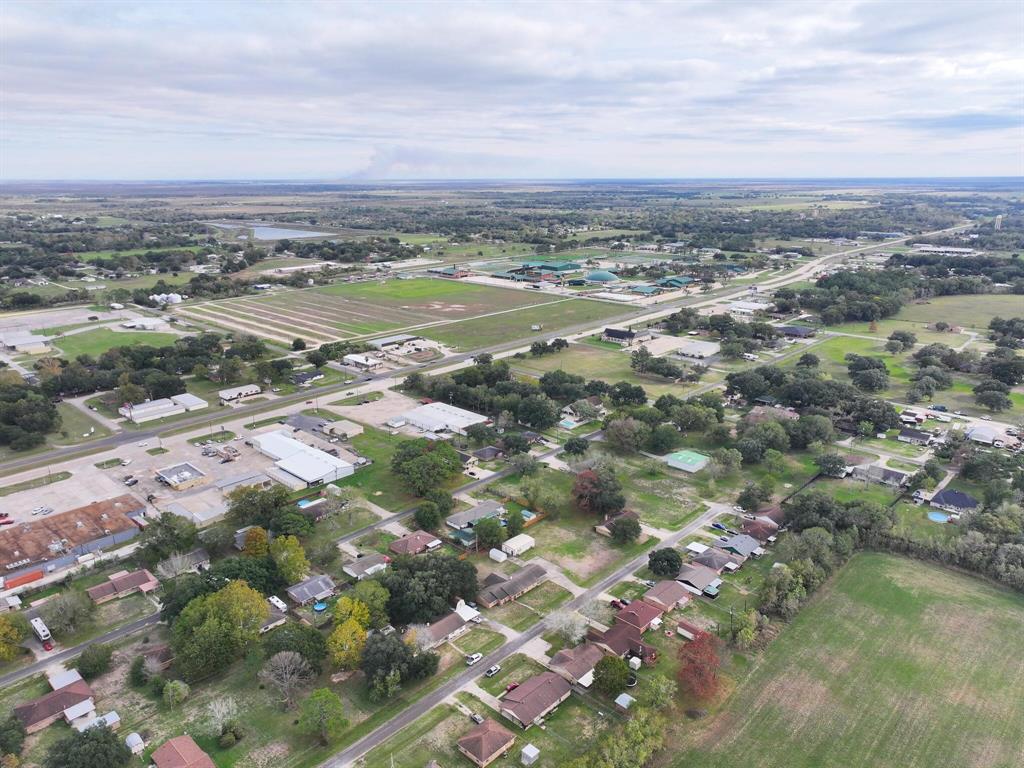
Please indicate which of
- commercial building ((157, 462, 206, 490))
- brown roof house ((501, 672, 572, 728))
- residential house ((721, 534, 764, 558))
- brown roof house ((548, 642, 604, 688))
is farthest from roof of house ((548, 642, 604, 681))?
commercial building ((157, 462, 206, 490))

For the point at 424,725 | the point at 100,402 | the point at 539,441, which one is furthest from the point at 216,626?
the point at 100,402

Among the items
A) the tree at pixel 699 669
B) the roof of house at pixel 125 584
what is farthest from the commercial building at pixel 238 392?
the tree at pixel 699 669

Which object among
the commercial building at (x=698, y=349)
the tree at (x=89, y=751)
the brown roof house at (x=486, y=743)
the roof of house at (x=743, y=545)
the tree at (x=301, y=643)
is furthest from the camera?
the commercial building at (x=698, y=349)

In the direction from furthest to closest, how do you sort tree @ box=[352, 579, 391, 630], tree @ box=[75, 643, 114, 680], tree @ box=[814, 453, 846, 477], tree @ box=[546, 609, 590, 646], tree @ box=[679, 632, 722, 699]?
tree @ box=[814, 453, 846, 477], tree @ box=[352, 579, 391, 630], tree @ box=[546, 609, 590, 646], tree @ box=[75, 643, 114, 680], tree @ box=[679, 632, 722, 699]

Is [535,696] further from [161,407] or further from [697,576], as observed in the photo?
[161,407]

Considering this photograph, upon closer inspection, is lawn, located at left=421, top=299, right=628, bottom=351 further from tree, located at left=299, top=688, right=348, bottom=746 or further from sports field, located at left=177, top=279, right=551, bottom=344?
tree, located at left=299, top=688, right=348, bottom=746

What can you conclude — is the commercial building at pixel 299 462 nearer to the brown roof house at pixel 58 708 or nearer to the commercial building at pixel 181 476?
the commercial building at pixel 181 476
